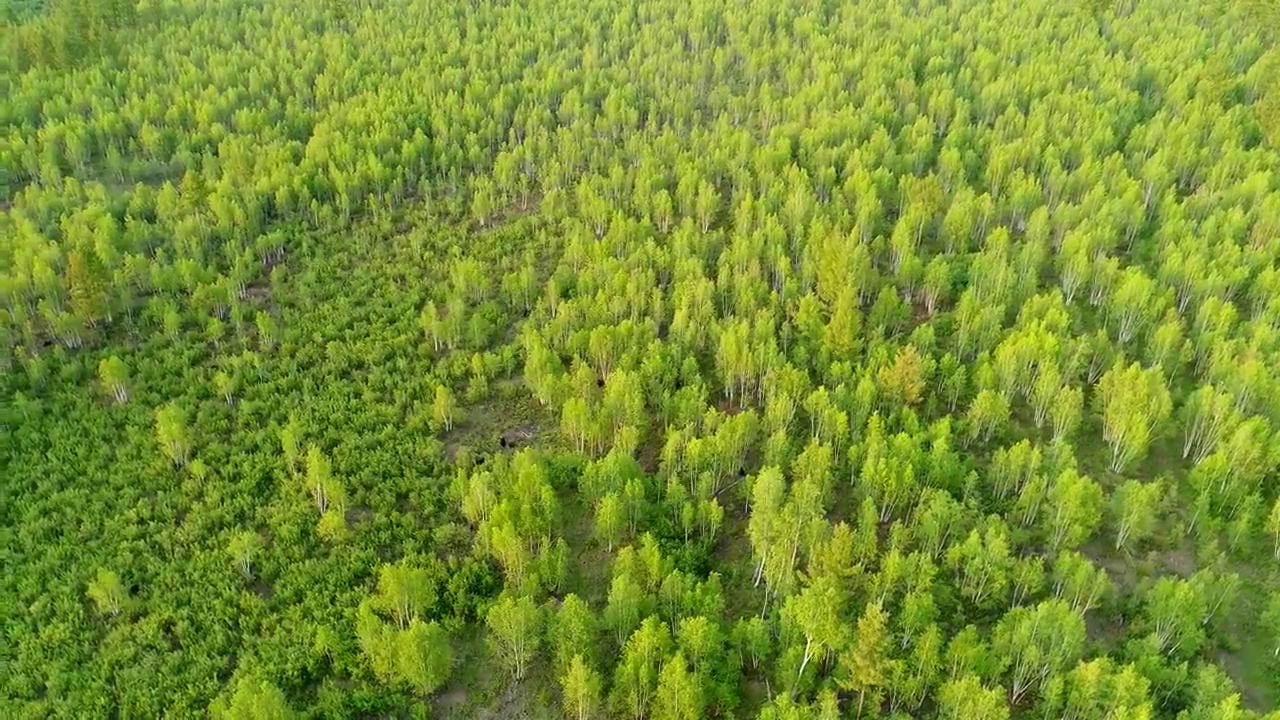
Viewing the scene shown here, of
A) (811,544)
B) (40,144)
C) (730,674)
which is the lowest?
(730,674)

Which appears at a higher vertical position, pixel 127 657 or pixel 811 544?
pixel 811 544

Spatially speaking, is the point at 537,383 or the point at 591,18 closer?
the point at 537,383

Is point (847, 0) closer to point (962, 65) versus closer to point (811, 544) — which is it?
point (962, 65)

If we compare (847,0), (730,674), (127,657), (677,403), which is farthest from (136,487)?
(847,0)

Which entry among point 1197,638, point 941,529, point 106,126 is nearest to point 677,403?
point 941,529

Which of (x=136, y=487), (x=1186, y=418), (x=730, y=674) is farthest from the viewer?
(x=1186, y=418)

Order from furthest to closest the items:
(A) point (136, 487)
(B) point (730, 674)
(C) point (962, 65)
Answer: (C) point (962, 65) < (A) point (136, 487) < (B) point (730, 674)

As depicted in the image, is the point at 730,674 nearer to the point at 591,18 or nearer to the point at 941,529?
the point at 941,529
